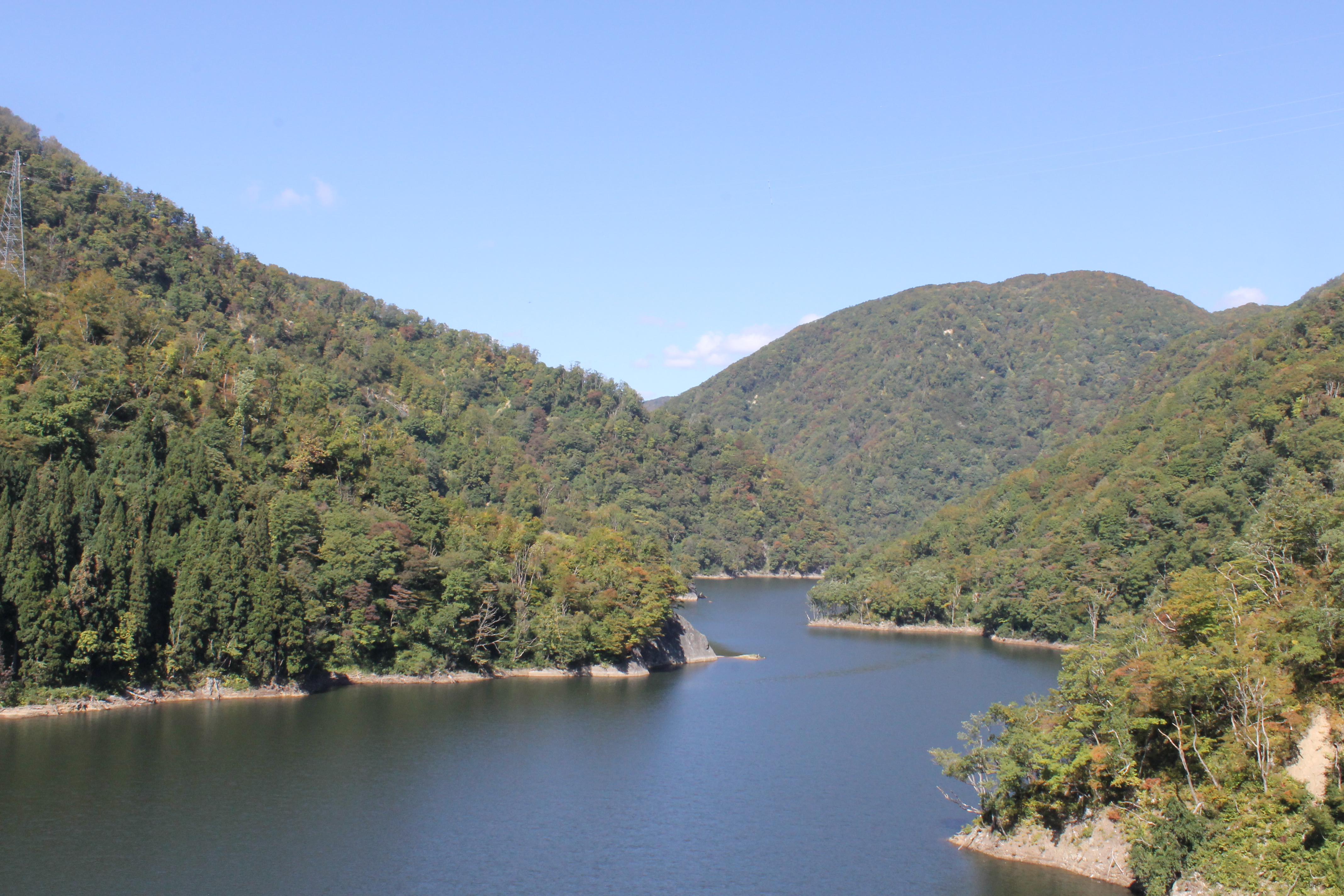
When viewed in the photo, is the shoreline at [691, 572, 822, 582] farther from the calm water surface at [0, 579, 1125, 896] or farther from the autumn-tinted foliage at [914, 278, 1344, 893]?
the calm water surface at [0, 579, 1125, 896]

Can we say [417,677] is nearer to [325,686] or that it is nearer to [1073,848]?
[325,686]

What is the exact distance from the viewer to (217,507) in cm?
5484

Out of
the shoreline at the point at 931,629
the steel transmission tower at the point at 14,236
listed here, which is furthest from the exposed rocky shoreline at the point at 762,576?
the steel transmission tower at the point at 14,236

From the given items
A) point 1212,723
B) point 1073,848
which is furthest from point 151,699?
point 1212,723

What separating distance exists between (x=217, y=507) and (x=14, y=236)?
42.4m

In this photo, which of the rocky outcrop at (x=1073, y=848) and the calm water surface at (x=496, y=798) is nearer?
the rocky outcrop at (x=1073, y=848)

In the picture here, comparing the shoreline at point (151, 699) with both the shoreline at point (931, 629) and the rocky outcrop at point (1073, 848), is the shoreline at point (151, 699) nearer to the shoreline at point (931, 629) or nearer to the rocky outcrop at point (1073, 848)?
the rocky outcrop at point (1073, 848)

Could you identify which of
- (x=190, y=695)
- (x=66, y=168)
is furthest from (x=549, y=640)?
(x=66, y=168)

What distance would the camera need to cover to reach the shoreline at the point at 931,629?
89.1 metres

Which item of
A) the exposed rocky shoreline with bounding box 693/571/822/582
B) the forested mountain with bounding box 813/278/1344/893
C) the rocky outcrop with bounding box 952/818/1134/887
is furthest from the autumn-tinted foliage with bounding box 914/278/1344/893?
the exposed rocky shoreline with bounding box 693/571/822/582

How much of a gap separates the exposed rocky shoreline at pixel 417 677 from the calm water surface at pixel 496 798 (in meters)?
0.96

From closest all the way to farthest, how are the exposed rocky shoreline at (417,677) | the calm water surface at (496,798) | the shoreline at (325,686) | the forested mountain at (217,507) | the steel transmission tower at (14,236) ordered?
the calm water surface at (496,798) → the shoreline at (325,686) → the exposed rocky shoreline at (417,677) → the forested mountain at (217,507) → the steel transmission tower at (14,236)

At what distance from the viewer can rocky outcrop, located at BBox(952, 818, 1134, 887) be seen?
31.9m

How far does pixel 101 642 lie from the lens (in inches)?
1884
